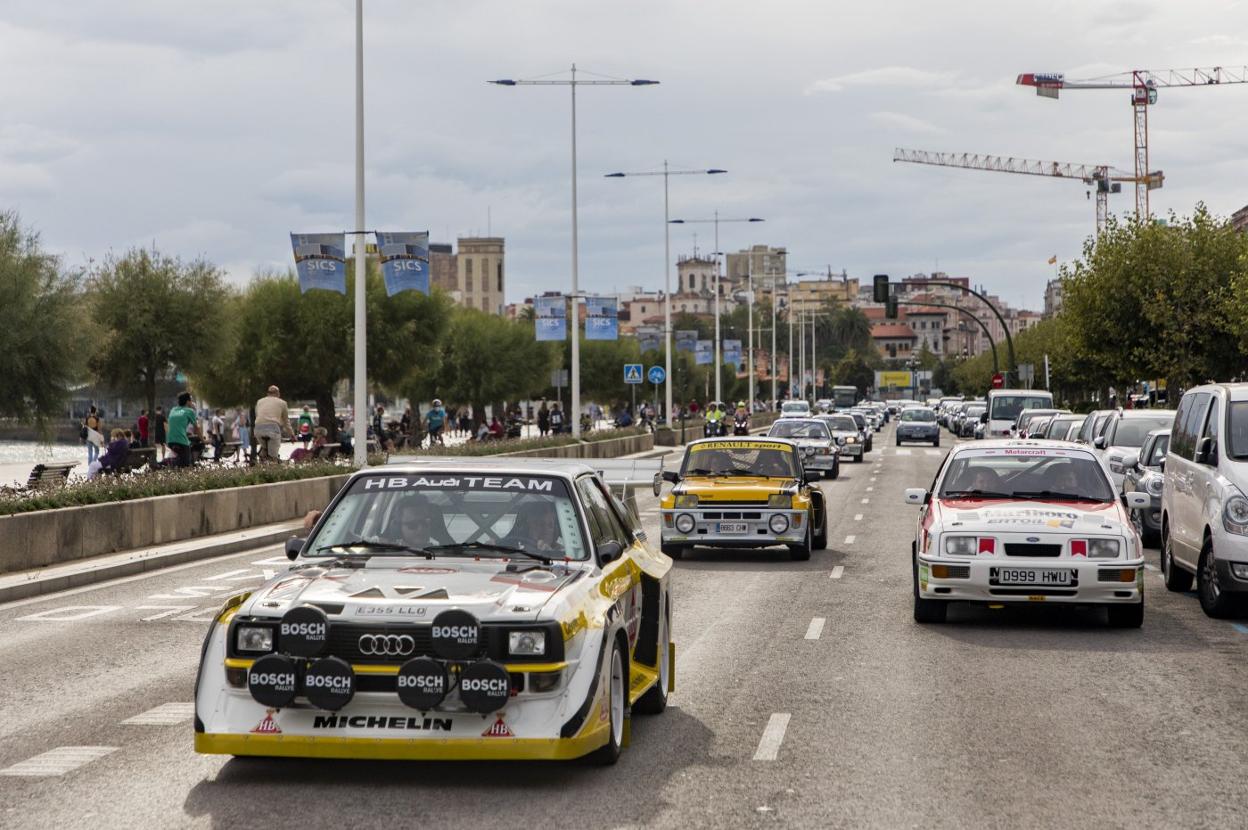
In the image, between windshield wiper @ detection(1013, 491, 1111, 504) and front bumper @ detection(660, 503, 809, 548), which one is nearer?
windshield wiper @ detection(1013, 491, 1111, 504)

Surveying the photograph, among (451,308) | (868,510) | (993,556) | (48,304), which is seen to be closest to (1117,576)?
(993,556)

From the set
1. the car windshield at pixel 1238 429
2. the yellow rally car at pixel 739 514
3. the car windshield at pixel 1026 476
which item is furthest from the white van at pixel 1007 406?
the car windshield at pixel 1026 476

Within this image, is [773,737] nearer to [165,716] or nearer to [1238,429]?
[165,716]

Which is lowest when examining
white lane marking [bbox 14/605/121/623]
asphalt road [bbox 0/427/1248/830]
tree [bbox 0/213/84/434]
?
white lane marking [bbox 14/605/121/623]

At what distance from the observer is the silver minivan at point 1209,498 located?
47.3 ft

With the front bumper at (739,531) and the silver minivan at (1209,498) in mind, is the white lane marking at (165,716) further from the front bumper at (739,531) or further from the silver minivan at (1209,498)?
the front bumper at (739,531)

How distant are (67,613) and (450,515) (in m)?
8.32

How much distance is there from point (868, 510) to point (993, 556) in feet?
57.3

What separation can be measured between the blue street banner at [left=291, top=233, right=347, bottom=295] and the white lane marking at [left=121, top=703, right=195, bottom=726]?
21812 millimetres

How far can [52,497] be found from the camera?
67.5 ft

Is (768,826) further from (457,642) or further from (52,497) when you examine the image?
(52,497)

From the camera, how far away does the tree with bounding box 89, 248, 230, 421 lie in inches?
1988

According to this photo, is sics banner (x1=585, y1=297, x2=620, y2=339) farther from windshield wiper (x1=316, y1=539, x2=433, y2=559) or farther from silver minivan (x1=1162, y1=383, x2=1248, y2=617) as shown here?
windshield wiper (x1=316, y1=539, x2=433, y2=559)

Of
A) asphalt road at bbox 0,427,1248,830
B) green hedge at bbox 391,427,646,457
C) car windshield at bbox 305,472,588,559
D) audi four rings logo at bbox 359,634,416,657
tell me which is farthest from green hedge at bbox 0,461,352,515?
audi four rings logo at bbox 359,634,416,657
